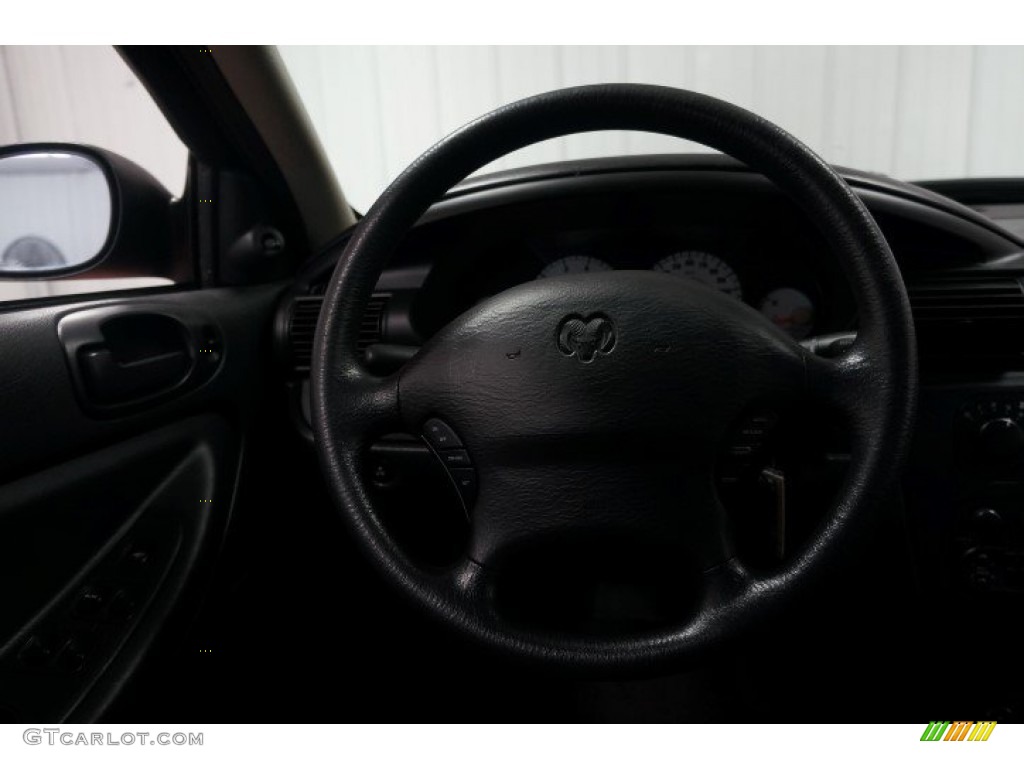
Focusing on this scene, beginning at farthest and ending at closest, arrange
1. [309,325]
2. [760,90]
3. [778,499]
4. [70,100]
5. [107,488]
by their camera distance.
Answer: [70,100] < [760,90] < [309,325] < [107,488] < [778,499]

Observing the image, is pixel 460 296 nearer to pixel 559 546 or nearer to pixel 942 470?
pixel 559 546

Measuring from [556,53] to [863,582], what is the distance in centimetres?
119

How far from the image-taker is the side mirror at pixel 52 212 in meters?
1.00

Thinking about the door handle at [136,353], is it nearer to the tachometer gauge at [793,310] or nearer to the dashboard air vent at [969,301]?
the tachometer gauge at [793,310]

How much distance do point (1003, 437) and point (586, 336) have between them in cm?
56

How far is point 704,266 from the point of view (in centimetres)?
100

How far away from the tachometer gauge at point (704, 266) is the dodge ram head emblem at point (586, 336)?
1.36 ft

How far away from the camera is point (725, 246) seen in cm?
99

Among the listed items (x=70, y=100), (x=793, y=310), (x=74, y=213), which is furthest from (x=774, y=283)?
(x=70, y=100)

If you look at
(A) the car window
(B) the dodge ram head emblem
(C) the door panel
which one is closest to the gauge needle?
(B) the dodge ram head emblem

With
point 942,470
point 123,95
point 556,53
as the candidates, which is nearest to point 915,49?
point 556,53

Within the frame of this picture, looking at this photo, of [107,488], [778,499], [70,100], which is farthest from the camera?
[70,100]

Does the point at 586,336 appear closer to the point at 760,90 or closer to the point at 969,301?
the point at 969,301

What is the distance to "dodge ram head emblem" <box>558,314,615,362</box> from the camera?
609 millimetres
